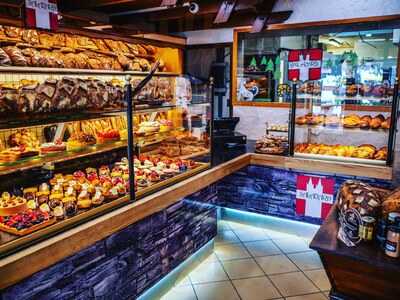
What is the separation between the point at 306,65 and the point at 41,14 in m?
2.77

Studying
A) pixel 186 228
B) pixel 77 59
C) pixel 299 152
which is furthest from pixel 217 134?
pixel 77 59

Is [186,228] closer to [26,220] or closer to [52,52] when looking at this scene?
[26,220]

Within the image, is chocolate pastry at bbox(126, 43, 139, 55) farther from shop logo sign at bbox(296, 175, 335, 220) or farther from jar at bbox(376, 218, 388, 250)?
jar at bbox(376, 218, 388, 250)

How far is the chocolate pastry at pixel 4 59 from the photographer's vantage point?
123 inches

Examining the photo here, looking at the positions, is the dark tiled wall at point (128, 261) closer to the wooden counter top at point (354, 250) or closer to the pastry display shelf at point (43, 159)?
the pastry display shelf at point (43, 159)

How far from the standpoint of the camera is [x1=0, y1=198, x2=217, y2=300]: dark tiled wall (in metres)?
1.95

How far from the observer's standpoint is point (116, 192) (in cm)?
238

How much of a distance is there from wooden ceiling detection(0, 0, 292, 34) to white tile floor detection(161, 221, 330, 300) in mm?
2491

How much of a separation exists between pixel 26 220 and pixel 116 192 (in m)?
0.62

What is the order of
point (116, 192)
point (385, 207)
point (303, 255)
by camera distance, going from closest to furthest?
1. point (385, 207)
2. point (116, 192)
3. point (303, 255)

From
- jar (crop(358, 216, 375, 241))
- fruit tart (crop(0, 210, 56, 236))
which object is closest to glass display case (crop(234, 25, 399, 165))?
jar (crop(358, 216, 375, 241))

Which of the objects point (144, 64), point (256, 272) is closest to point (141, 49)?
point (144, 64)

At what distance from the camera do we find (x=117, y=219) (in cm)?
221

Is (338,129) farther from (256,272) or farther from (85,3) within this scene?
(85,3)
